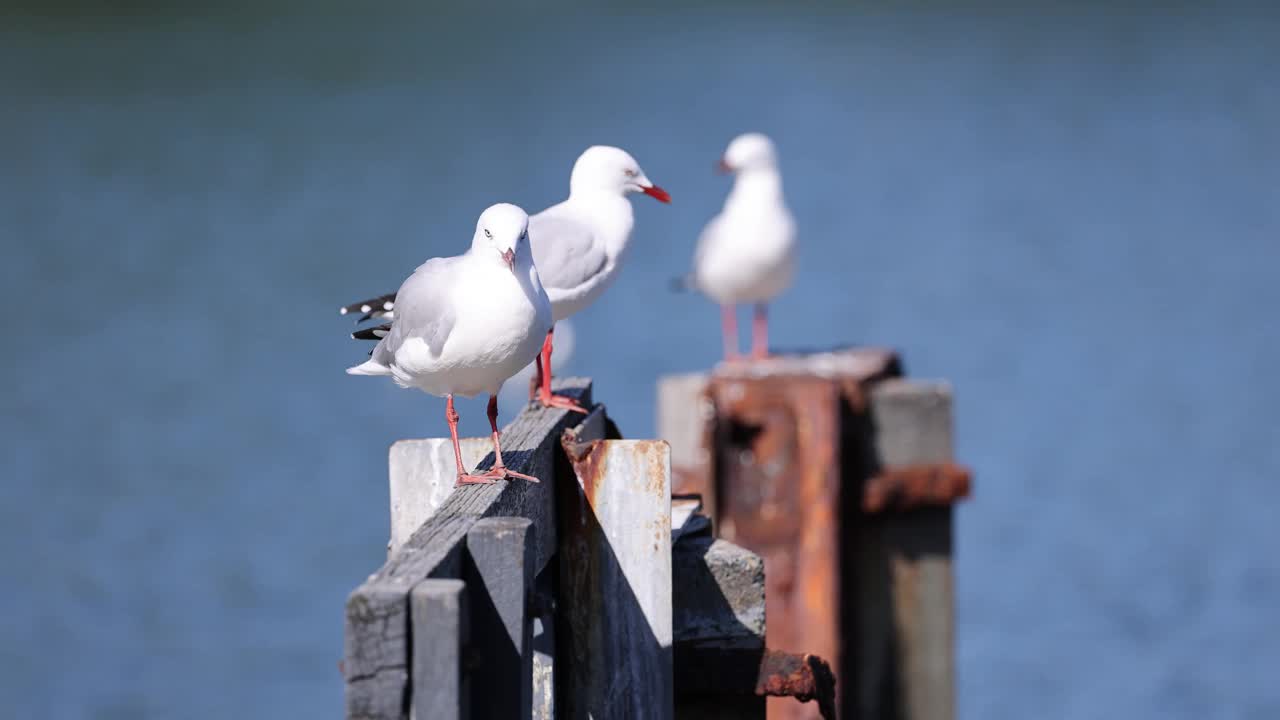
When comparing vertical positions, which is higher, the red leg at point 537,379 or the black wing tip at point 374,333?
the black wing tip at point 374,333

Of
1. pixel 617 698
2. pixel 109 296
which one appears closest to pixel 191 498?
pixel 109 296

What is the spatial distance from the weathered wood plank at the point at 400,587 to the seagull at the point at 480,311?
0.32 m

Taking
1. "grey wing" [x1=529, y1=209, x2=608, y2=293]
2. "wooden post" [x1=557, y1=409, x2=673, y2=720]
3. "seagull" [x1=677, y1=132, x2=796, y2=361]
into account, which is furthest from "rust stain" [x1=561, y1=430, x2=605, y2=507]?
"seagull" [x1=677, y1=132, x2=796, y2=361]

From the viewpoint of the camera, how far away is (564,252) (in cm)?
477

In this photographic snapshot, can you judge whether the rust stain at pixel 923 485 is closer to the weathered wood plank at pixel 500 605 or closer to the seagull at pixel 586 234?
the seagull at pixel 586 234

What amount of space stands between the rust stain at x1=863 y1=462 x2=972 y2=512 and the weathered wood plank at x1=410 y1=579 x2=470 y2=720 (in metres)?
4.53

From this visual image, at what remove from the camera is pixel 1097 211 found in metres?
28.5

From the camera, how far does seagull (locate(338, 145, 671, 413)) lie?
15.5 feet

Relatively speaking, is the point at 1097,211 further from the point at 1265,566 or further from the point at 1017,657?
the point at 1017,657

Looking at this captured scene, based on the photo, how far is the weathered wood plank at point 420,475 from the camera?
3369mm

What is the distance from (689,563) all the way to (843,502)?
9.11ft

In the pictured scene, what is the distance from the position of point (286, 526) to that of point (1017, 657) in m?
7.76

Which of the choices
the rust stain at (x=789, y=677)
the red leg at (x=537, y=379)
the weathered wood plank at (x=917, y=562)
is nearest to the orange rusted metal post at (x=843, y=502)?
the weathered wood plank at (x=917, y=562)

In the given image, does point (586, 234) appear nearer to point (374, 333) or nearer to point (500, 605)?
point (374, 333)
